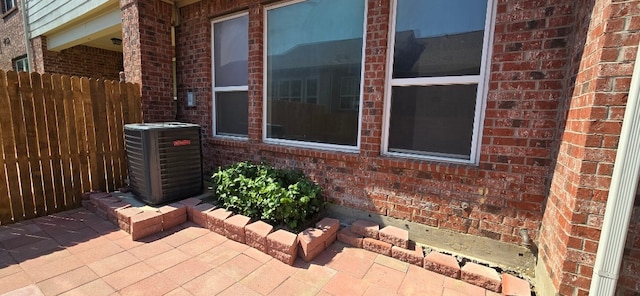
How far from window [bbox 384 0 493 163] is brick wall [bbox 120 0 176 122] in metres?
3.75

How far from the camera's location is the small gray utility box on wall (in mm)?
3201

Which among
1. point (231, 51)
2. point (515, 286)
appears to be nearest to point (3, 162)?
point (231, 51)

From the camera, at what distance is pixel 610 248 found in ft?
4.96

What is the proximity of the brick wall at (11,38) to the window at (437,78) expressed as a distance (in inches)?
417

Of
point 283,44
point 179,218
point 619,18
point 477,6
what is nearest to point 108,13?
point 283,44

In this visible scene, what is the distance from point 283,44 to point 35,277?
11.2ft

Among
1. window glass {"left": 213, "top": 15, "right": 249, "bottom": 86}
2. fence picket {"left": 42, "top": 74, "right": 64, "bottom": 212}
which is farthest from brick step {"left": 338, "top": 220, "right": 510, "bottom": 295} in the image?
fence picket {"left": 42, "top": 74, "right": 64, "bottom": 212}

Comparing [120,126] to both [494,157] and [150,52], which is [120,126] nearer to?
[150,52]

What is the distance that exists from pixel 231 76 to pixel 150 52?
1.37 meters

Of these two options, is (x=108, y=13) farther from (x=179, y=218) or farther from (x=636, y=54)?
(x=636, y=54)

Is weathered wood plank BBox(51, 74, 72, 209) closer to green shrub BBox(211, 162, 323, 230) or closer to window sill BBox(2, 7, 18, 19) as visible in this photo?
green shrub BBox(211, 162, 323, 230)

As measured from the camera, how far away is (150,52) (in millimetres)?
4234

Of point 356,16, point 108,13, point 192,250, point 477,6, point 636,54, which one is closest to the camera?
point 636,54

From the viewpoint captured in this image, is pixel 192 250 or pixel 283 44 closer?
pixel 192 250
